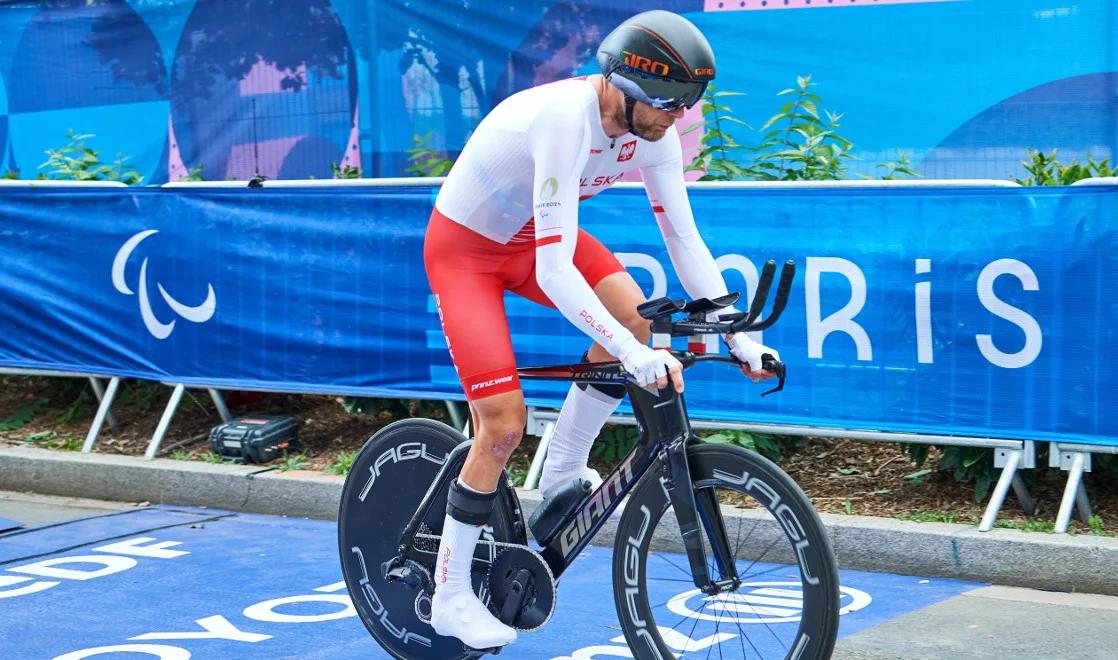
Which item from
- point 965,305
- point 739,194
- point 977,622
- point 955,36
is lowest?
point 977,622

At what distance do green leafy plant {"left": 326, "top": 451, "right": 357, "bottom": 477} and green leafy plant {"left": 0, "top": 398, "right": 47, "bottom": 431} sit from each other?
2.60m

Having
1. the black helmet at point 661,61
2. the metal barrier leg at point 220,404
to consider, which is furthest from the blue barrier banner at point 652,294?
the black helmet at point 661,61

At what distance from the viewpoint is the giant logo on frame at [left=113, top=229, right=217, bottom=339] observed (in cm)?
839

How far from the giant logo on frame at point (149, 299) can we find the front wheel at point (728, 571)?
4275mm

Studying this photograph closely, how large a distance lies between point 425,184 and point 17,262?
3106 millimetres

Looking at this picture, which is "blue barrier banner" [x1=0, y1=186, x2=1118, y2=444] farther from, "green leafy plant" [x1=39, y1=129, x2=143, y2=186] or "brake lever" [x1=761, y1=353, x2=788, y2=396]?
"brake lever" [x1=761, y1=353, x2=788, y2=396]

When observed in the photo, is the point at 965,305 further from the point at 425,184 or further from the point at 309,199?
the point at 309,199

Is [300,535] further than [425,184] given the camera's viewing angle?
→ No

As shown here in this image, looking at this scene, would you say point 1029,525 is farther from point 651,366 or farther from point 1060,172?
point 651,366

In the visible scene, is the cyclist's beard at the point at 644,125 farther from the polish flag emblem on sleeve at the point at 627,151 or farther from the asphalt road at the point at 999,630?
the asphalt road at the point at 999,630

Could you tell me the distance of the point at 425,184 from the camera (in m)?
7.64

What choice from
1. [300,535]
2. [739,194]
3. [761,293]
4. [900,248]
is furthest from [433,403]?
[761,293]

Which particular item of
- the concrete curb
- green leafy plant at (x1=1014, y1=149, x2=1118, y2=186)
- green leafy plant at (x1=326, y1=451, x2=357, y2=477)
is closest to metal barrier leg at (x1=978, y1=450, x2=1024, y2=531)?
the concrete curb

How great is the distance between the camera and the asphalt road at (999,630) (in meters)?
4.94
